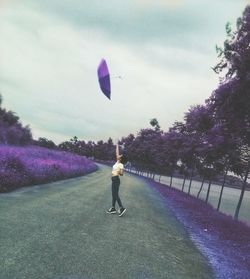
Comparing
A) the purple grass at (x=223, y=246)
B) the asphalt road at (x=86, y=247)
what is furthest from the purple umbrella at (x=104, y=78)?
the purple grass at (x=223, y=246)

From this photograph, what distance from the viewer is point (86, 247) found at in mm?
7473

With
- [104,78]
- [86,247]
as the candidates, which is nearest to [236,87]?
[104,78]

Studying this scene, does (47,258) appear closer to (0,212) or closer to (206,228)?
(0,212)

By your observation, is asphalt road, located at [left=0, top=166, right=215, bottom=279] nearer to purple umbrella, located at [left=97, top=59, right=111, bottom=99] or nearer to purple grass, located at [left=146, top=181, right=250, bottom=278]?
purple grass, located at [left=146, top=181, right=250, bottom=278]

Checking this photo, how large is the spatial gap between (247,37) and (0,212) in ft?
36.8

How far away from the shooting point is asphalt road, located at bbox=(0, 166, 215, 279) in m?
5.98

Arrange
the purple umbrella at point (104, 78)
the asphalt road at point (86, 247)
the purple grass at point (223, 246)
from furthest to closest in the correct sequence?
the purple umbrella at point (104, 78) < the purple grass at point (223, 246) < the asphalt road at point (86, 247)

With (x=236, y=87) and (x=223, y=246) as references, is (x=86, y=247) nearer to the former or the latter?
(x=223, y=246)

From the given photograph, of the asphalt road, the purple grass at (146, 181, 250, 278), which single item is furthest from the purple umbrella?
the purple grass at (146, 181, 250, 278)

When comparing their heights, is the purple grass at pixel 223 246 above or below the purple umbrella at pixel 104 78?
below

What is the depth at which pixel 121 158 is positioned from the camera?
12.7m

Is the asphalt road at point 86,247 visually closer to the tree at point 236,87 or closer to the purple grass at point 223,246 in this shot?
the purple grass at point 223,246

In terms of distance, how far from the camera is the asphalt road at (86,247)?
598 centimetres

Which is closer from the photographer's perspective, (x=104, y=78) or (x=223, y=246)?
(x=223, y=246)
